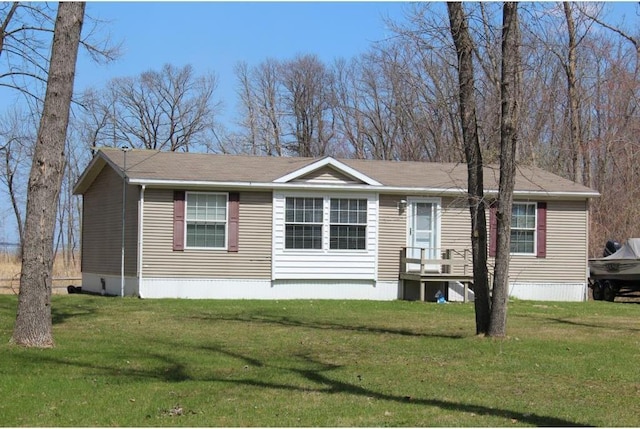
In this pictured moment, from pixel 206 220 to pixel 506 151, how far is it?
10122 mm

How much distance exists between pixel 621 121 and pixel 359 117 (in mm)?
14778

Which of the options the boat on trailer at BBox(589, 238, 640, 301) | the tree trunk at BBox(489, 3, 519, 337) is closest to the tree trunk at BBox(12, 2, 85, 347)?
the tree trunk at BBox(489, 3, 519, 337)

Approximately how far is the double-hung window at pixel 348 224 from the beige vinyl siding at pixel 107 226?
195 inches

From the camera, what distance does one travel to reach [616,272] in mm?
24234

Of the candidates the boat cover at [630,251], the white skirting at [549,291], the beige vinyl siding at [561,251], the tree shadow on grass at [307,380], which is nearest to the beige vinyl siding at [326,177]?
the beige vinyl siding at [561,251]

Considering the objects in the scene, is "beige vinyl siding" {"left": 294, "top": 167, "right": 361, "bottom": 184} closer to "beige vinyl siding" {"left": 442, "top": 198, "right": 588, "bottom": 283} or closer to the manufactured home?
the manufactured home

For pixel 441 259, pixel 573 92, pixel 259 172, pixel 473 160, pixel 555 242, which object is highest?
pixel 573 92

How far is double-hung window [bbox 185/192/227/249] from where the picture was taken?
20.7 metres

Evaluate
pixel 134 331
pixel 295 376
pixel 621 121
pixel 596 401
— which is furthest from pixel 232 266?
pixel 621 121

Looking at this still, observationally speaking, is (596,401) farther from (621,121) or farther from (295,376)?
(621,121)

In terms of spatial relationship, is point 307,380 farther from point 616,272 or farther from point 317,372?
point 616,272

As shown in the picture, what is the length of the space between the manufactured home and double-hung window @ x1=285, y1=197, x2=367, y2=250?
0.08 ft

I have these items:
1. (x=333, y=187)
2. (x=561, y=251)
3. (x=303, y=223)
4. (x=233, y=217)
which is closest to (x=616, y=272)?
(x=561, y=251)

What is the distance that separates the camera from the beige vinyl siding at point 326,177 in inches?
837
